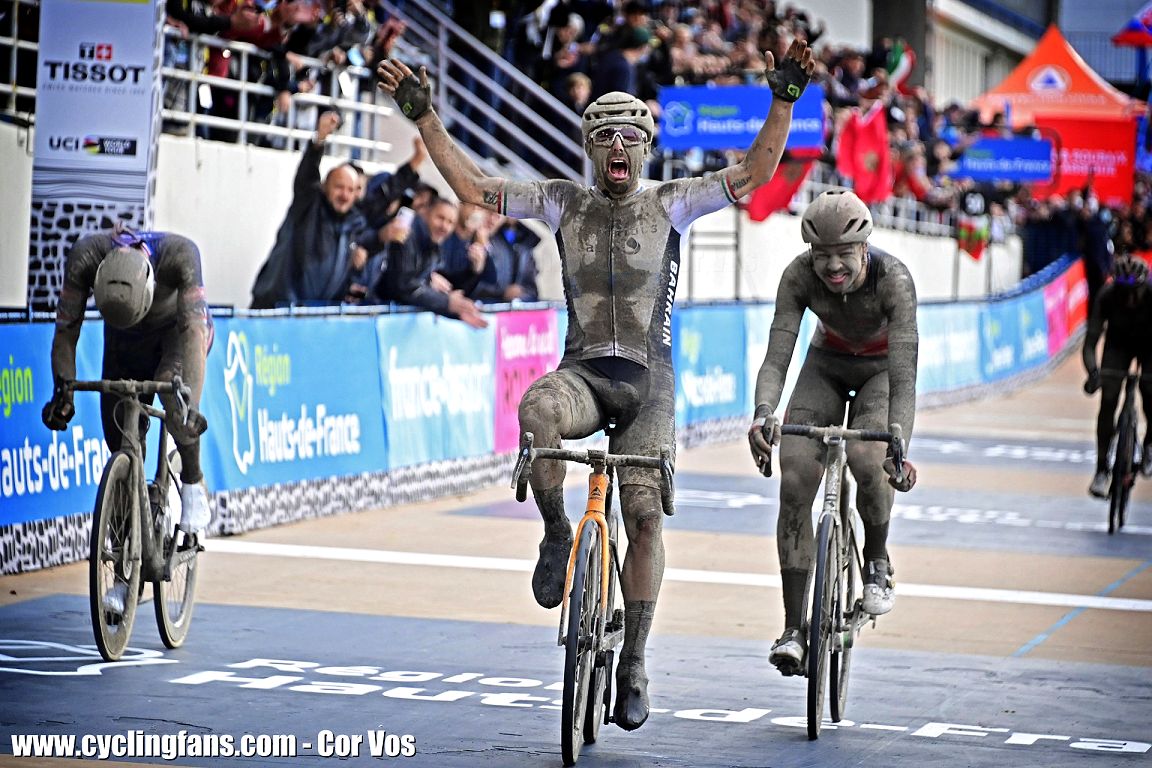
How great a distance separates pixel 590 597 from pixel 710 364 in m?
14.7

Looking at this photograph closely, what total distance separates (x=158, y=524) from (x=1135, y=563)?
7.38 meters

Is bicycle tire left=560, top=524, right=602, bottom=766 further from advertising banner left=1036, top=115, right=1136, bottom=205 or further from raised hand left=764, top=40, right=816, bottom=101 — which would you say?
advertising banner left=1036, top=115, right=1136, bottom=205

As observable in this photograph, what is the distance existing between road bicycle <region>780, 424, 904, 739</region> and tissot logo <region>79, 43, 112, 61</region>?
549cm

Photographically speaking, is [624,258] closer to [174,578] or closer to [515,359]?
[174,578]

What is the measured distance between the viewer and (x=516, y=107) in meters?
23.6

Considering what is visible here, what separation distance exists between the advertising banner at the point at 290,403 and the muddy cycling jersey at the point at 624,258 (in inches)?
217

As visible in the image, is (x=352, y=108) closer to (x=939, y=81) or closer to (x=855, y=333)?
(x=855, y=333)

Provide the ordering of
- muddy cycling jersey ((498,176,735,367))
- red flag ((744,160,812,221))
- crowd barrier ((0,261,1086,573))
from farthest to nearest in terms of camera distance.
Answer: red flag ((744,160,812,221))
crowd barrier ((0,261,1086,573))
muddy cycling jersey ((498,176,735,367))

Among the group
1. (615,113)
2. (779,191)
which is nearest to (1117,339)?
(615,113)

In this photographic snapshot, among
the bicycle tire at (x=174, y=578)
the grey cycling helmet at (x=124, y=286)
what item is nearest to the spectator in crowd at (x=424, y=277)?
the bicycle tire at (x=174, y=578)

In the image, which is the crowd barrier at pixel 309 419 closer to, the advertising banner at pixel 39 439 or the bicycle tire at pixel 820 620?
the advertising banner at pixel 39 439

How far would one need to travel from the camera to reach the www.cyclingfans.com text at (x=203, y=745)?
687cm

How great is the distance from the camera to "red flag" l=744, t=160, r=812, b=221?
25.2 metres

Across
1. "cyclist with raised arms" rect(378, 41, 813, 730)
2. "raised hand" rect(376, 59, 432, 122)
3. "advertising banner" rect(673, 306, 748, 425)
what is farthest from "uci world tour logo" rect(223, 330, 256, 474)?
A: "advertising banner" rect(673, 306, 748, 425)
